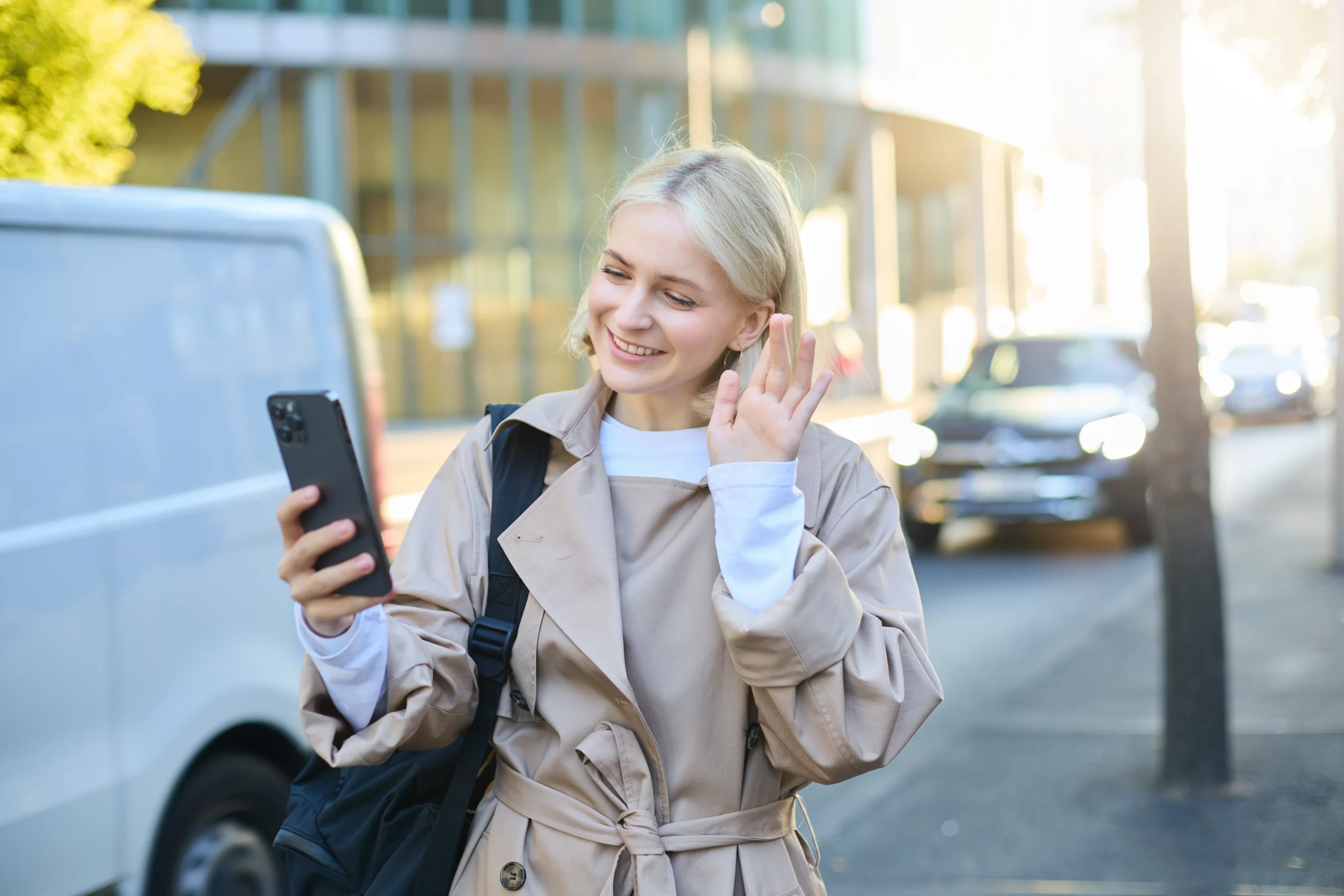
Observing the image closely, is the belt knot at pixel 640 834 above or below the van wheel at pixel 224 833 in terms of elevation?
above

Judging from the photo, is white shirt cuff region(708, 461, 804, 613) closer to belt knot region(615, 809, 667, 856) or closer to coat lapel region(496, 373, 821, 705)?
coat lapel region(496, 373, 821, 705)

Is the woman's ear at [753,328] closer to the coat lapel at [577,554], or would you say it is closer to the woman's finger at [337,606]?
the coat lapel at [577,554]

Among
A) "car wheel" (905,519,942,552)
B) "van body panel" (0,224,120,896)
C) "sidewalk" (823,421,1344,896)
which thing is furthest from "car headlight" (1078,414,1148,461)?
Answer: "van body panel" (0,224,120,896)

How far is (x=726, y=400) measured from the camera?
201 cm

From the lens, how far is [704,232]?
2078 mm

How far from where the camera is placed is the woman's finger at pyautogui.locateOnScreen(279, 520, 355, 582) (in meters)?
1.73

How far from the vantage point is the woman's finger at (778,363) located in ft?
6.48

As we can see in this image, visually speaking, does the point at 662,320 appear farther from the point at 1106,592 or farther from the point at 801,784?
the point at 1106,592

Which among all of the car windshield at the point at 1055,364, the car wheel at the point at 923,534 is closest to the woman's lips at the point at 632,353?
the car wheel at the point at 923,534

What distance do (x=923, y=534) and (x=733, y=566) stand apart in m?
9.47

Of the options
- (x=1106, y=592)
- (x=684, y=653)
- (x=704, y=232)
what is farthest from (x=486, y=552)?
(x=1106, y=592)

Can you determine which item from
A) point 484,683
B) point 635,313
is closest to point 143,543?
point 484,683

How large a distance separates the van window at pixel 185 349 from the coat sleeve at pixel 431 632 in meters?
1.38

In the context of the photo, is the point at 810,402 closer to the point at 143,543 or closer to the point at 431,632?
the point at 431,632
